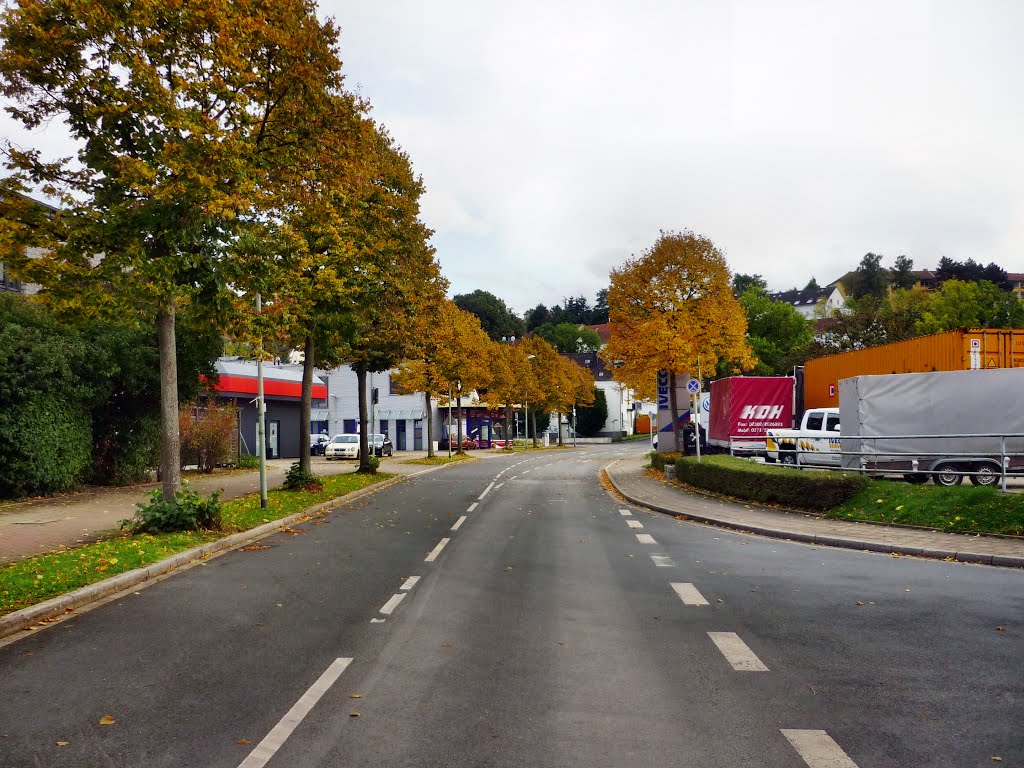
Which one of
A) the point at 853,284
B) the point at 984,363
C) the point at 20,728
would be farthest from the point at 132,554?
the point at 853,284

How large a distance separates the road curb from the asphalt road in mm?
328

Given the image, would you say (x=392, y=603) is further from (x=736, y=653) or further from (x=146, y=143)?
(x=146, y=143)

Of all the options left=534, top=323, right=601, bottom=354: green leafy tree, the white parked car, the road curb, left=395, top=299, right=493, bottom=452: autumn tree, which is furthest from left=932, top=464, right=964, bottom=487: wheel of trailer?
left=534, top=323, right=601, bottom=354: green leafy tree

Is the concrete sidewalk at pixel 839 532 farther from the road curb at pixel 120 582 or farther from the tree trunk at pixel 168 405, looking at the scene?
the tree trunk at pixel 168 405

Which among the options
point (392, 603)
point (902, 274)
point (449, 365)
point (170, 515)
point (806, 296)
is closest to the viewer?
point (392, 603)

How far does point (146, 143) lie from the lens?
472 inches

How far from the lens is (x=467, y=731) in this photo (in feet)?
14.6

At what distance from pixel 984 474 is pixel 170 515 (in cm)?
1665

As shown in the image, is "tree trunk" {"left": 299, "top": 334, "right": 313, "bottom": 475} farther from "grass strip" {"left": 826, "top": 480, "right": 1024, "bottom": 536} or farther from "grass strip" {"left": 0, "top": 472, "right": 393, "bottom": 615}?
"grass strip" {"left": 826, "top": 480, "right": 1024, "bottom": 536}

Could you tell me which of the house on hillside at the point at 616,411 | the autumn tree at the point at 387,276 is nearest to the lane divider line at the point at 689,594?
the autumn tree at the point at 387,276

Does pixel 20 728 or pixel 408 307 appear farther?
pixel 408 307

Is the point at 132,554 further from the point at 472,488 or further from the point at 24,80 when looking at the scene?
the point at 472,488

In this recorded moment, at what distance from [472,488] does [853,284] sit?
114368 mm

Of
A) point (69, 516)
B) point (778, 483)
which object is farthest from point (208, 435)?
point (778, 483)
